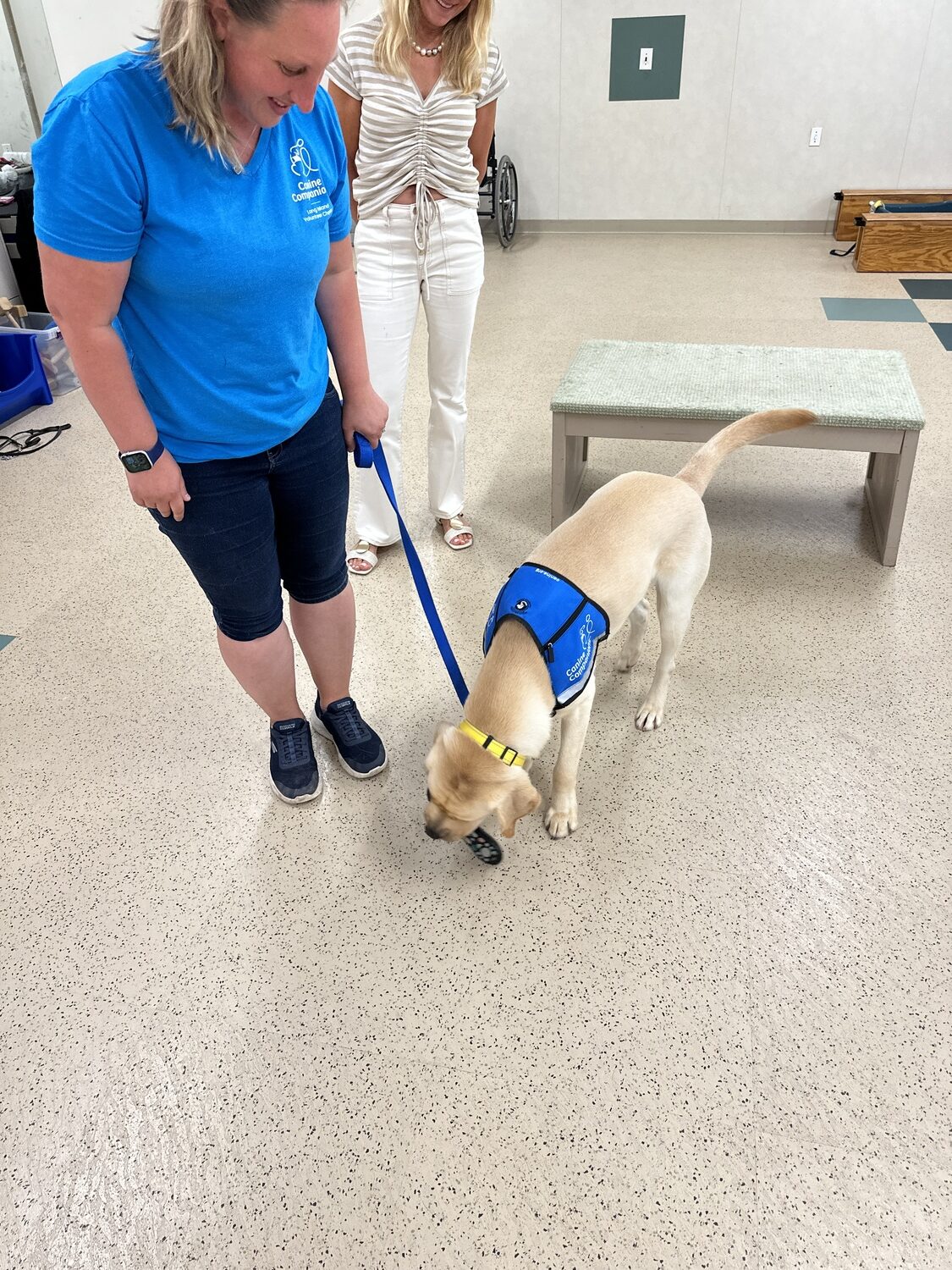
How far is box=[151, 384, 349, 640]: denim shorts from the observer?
50.5 inches

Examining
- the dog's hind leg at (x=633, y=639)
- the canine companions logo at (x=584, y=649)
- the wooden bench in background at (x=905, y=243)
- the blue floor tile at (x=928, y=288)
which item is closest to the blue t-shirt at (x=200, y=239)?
the canine companions logo at (x=584, y=649)

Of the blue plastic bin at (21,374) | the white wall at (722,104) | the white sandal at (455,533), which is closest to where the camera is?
the white sandal at (455,533)

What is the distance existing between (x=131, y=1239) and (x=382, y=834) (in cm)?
73

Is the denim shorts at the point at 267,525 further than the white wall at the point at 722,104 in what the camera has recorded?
No

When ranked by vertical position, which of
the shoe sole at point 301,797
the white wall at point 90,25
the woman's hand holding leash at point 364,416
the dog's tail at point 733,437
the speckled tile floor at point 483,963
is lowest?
the speckled tile floor at point 483,963

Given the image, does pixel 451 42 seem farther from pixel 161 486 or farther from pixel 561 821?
pixel 561 821

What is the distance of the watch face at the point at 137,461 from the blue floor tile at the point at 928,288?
14.7ft

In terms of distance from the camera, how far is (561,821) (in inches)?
65.0

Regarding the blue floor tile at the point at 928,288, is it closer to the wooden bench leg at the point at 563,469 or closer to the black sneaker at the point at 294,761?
the wooden bench leg at the point at 563,469

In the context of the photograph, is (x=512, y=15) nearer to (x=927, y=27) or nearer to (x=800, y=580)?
(x=927, y=27)

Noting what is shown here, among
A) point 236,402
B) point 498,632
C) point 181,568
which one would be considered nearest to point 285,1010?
point 498,632

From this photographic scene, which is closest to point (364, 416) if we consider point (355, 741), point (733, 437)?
point (355, 741)

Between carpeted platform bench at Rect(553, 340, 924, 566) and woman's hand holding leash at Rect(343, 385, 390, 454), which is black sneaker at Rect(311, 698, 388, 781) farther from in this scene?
carpeted platform bench at Rect(553, 340, 924, 566)

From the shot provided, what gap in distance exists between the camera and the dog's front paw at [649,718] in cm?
190
